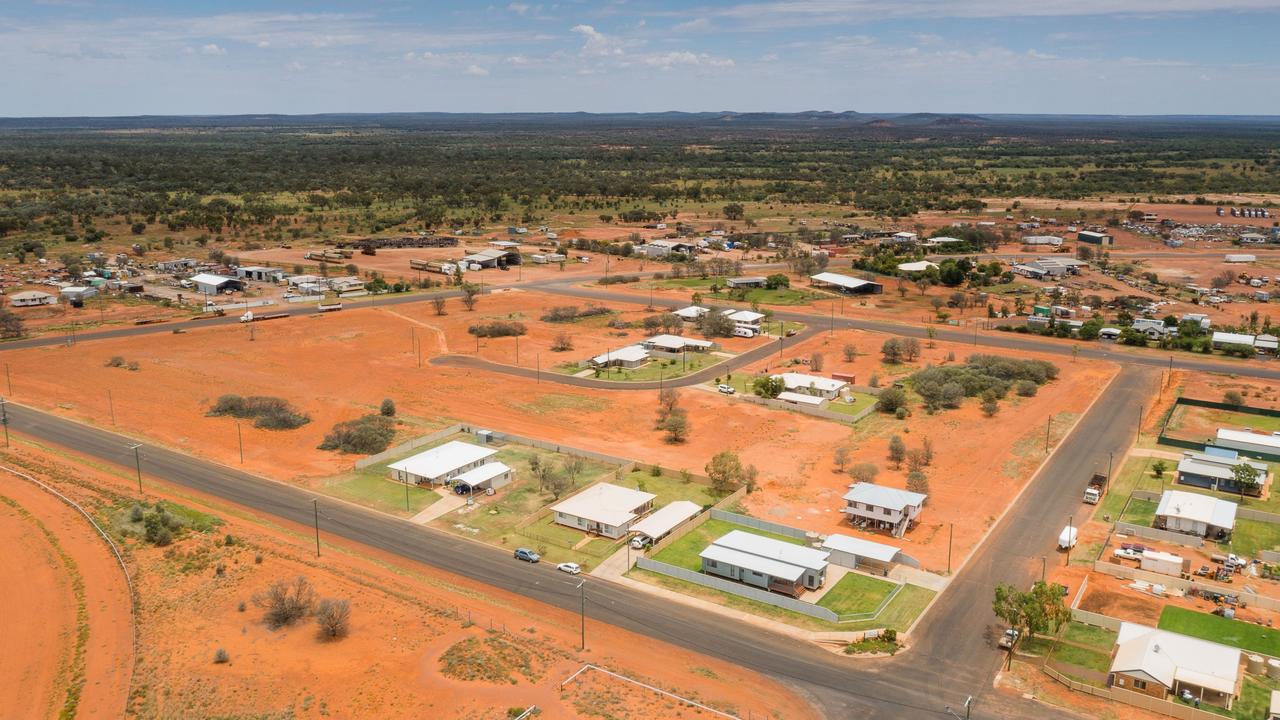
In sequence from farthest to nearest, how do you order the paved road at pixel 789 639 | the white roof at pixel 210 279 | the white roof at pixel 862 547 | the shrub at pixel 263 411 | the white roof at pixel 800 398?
the white roof at pixel 210 279, the white roof at pixel 800 398, the shrub at pixel 263 411, the white roof at pixel 862 547, the paved road at pixel 789 639

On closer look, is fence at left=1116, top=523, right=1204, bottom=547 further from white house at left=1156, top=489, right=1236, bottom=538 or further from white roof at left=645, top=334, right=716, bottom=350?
white roof at left=645, top=334, right=716, bottom=350

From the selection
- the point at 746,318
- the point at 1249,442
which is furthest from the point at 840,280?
the point at 1249,442

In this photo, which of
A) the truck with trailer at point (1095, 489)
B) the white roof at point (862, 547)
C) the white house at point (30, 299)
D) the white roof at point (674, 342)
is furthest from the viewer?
the white house at point (30, 299)

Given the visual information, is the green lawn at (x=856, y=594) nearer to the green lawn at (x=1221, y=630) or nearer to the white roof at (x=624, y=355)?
the green lawn at (x=1221, y=630)

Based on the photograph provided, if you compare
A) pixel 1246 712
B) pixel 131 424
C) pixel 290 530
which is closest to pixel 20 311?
pixel 131 424

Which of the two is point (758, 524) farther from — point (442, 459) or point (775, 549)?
point (442, 459)

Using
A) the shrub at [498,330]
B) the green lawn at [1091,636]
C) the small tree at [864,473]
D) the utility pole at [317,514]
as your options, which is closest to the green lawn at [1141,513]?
the green lawn at [1091,636]

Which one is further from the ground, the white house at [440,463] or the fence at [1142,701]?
the white house at [440,463]

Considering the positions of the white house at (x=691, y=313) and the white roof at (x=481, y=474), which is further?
the white house at (x=691, y=313)
